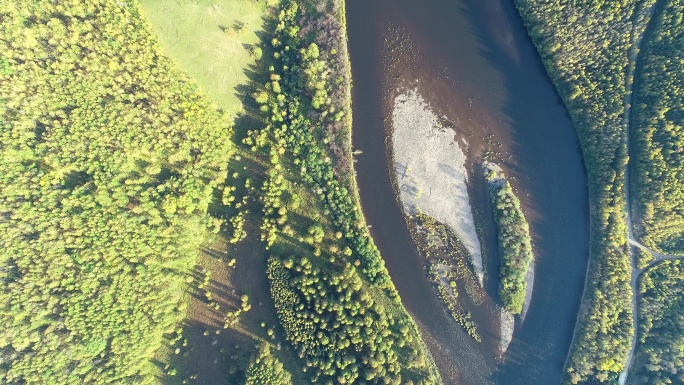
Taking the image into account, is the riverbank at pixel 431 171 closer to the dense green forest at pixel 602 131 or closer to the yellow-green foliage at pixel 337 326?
the yellow-green foliage at pixel 337 326

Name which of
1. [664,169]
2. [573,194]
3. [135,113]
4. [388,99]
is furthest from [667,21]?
[135,113]

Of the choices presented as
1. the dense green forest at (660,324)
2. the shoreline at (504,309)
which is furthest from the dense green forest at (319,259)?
the dense green forest at (660,324)

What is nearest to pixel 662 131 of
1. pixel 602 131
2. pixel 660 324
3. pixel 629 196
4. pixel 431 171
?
pixel 602 131

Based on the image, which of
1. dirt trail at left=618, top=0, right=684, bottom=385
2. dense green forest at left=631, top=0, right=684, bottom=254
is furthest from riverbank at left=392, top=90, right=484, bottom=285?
dense green forest at left=631, top=0, right=684, bottom=254

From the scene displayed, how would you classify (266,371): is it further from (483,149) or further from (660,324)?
(660,324)

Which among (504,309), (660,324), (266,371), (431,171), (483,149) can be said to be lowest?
(266,371)

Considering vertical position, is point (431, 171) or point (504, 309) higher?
point (431, 171)
